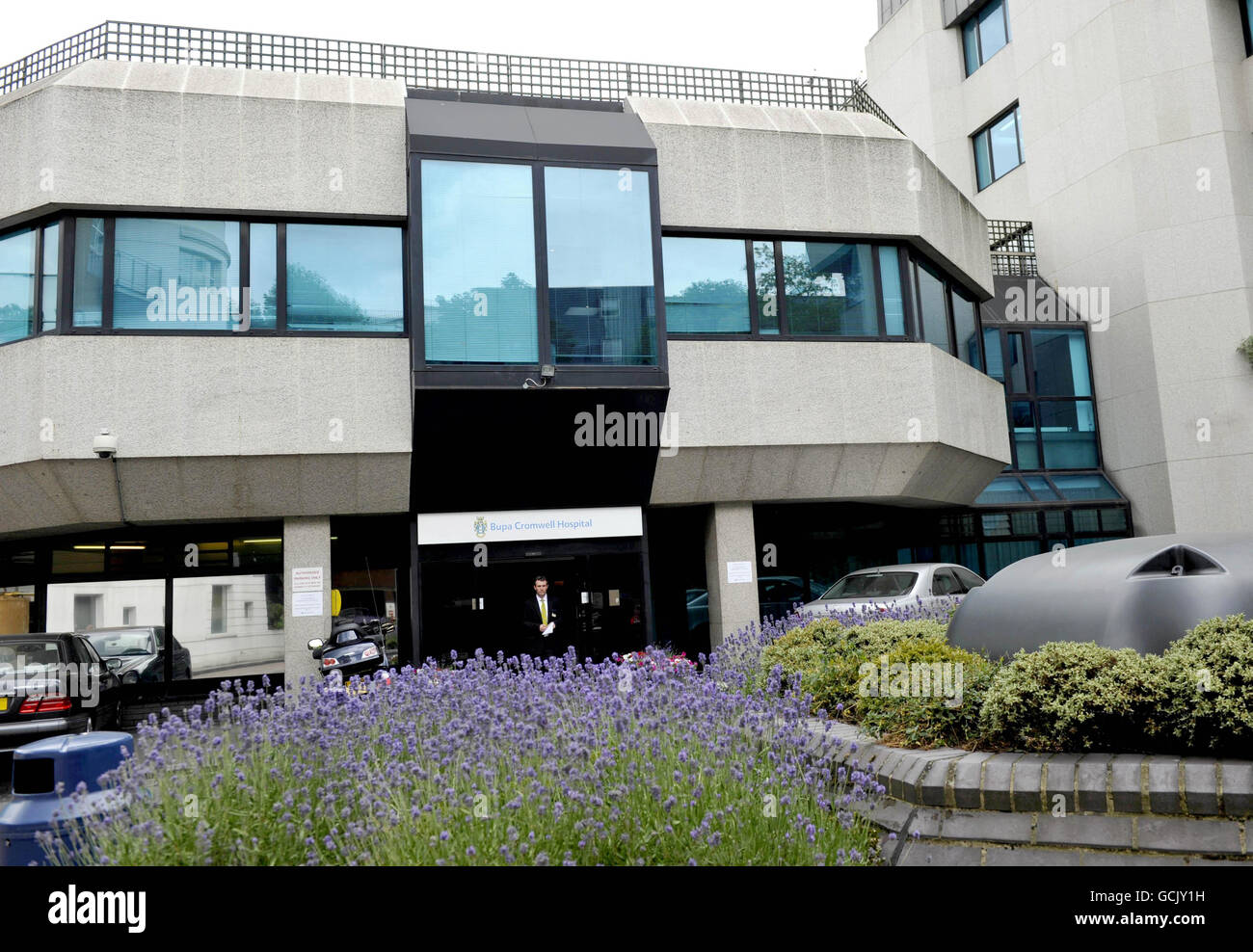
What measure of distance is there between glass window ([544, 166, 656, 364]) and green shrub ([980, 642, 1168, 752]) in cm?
934

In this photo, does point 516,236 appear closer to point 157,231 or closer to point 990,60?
point 157,231

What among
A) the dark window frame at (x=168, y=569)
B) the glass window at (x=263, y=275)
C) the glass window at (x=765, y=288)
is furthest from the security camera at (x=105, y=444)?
the glass window at (x=765, y=288)

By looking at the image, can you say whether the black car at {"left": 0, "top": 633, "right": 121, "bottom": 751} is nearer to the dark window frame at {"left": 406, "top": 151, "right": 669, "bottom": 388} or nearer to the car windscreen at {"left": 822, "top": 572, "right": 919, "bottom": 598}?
the dark window frame at {"left": 406, "top": 151, "right": 669, "bottom": 388}

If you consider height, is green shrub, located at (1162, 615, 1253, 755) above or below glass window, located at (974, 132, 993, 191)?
below

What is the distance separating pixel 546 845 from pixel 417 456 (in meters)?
10.0

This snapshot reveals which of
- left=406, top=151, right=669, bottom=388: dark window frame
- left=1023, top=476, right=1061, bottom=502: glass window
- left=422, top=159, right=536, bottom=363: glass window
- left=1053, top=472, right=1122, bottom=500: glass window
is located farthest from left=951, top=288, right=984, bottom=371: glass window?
left=422, top=159, right=536, bottom=363: glass window

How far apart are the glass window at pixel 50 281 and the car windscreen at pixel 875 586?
37.3 ft

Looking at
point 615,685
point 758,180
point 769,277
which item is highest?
point 758,180

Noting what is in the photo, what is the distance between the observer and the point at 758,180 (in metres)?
15.3

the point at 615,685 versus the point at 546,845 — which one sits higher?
the point at 615,685

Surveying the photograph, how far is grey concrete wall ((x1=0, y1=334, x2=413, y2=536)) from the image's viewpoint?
12.5m

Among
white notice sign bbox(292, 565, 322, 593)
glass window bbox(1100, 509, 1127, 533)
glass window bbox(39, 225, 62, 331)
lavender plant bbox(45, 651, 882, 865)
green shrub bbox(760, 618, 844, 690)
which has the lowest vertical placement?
lavender plant bbox(45, 651, 882, 865)

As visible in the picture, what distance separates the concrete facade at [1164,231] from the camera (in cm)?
2109
